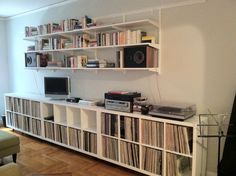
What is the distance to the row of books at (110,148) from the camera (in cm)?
272

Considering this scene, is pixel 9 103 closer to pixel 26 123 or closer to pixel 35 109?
pixel 26 123

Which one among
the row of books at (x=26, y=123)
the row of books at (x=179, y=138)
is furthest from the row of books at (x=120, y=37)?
the row of books at (x=26, y=123)

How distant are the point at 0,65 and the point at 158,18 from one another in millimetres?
3789

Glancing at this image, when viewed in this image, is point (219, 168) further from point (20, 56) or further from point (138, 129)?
point (20, 56)

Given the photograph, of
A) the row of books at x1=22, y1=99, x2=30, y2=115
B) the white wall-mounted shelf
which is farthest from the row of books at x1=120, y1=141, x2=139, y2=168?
the row of books at x1=22, y1=99, x2=30, y2=115

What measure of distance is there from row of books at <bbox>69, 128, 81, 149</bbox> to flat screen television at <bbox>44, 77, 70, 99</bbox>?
0.62 metres

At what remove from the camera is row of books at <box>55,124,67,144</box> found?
10.7 feet

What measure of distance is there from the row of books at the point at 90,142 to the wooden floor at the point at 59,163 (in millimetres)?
151

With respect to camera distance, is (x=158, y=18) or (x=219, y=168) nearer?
(x=219, y=168)

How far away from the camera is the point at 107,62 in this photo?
3021 mm

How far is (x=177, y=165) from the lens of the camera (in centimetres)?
226

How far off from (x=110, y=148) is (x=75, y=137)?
631 mm

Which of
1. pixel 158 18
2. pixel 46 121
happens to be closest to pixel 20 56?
pixel 46 121

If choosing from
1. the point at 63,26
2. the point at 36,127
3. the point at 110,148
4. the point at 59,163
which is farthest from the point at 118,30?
the point at 36,127
